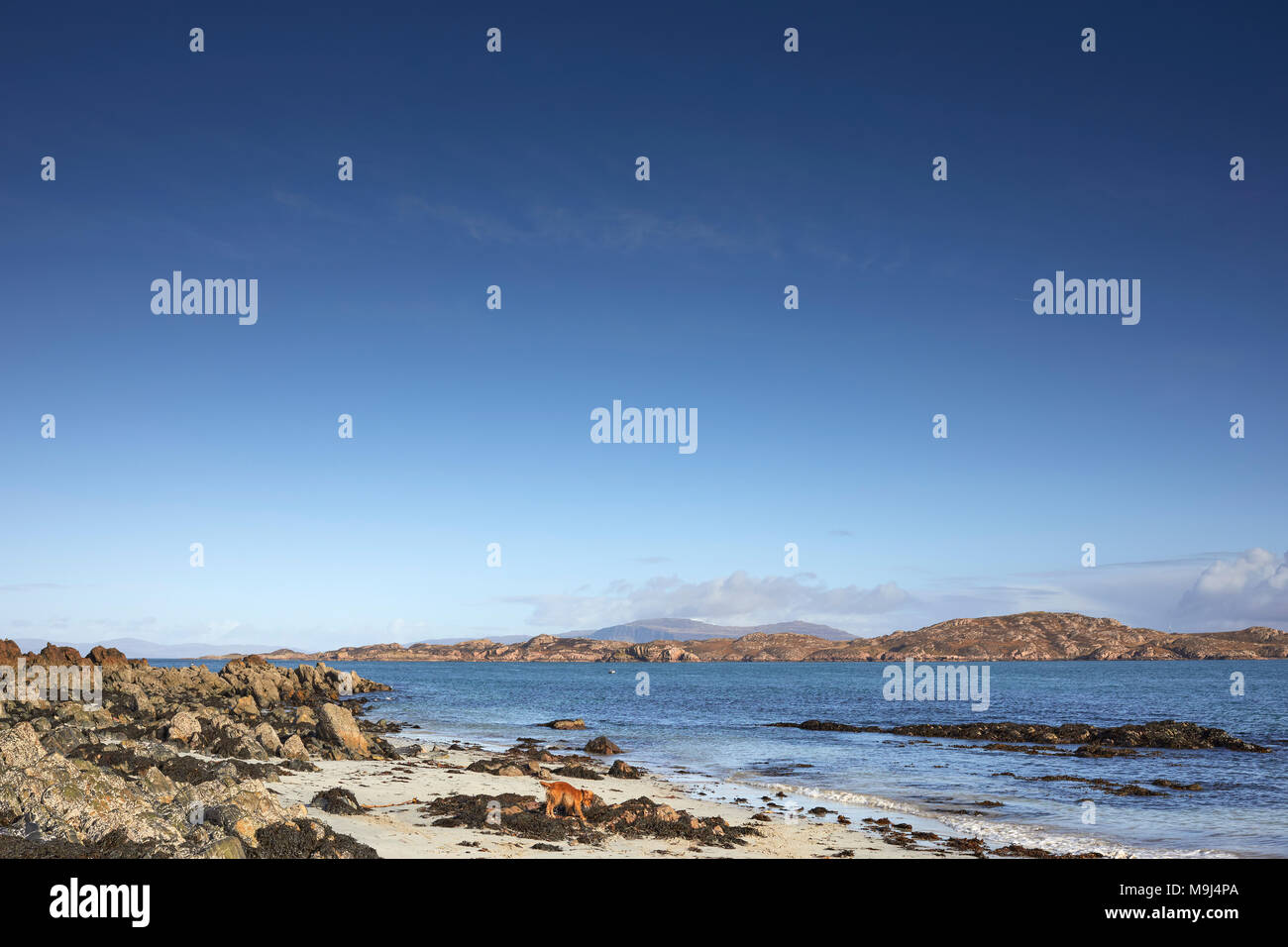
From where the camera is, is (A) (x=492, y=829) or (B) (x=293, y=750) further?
(B) (x=293, y=750)

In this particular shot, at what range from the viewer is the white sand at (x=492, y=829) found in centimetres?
1487

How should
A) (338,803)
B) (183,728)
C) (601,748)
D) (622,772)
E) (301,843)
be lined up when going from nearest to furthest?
(301,843)
(338,803)
(183,728)
(622,772)
(601,748)

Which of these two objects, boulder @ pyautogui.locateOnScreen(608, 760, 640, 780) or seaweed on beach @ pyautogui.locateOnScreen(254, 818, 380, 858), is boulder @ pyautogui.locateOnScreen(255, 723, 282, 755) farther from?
seaweed on beach @ pyautogui.locateOnScreen(254, 818, 380, 858)

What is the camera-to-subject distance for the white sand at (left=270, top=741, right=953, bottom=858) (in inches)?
585

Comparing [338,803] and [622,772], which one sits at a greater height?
[338,803]

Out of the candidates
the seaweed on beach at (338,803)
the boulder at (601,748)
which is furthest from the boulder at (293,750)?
the boulder at (601,748)

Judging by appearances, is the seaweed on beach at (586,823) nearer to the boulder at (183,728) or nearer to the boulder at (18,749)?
the boulder at (18,749)

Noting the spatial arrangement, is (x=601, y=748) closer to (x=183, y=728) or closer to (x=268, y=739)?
(x=268, y=739)

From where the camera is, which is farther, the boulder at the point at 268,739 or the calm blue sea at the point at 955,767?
the boulder at the point at 268,739

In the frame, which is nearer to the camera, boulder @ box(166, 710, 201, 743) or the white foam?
the white foam

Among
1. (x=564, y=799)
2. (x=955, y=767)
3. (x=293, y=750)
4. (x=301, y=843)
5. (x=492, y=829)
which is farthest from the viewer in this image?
(x=955, y=767)

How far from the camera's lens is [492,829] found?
1634 centimetres

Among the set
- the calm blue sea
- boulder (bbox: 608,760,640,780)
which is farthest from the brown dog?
boulder (bbox: 608,760,640,780)
